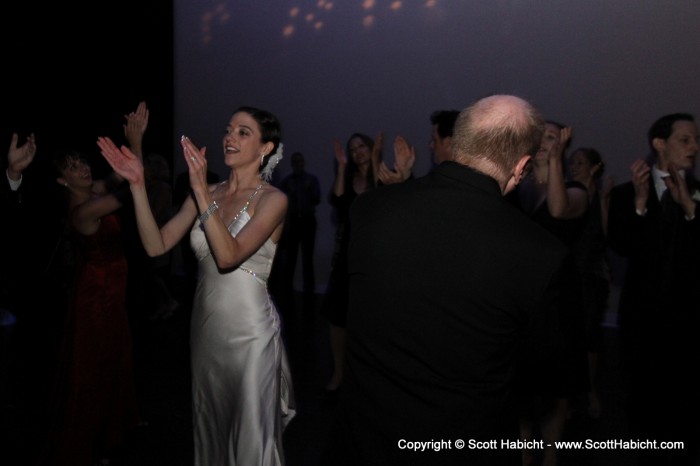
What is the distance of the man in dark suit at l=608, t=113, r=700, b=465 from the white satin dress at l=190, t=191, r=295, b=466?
1.49 m

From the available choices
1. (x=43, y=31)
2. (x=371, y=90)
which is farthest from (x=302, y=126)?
(x=43, y=31)

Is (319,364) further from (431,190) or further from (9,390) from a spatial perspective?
(431,190)

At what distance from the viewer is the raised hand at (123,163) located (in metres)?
2.52

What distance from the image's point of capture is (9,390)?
468 centimetres

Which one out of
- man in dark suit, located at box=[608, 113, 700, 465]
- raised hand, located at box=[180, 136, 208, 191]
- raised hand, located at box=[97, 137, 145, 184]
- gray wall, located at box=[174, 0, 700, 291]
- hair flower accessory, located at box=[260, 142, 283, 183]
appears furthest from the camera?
gray wall, located at box=[174, 0, 700, 291]

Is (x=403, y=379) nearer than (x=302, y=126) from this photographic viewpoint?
Yes

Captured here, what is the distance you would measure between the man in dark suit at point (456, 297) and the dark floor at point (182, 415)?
2.06 metres

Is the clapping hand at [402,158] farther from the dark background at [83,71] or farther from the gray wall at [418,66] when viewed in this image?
the dark background at [83,71]

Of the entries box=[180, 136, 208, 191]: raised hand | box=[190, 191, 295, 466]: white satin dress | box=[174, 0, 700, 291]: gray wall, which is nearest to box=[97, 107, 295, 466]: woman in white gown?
box=[190, 191, 295, 466]: white satin dress

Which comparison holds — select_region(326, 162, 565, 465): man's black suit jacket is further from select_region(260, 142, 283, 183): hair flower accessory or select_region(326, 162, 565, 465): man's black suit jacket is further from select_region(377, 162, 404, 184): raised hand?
select_region(377, 162, 404, 184): raised hand

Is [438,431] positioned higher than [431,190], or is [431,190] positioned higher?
[431,190]

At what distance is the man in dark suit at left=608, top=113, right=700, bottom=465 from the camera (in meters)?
3.03

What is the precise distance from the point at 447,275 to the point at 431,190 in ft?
0.60

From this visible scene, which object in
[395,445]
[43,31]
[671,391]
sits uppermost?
[43,31]
